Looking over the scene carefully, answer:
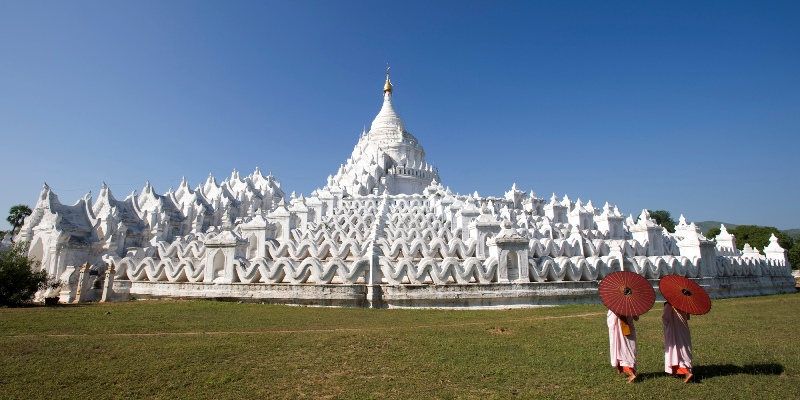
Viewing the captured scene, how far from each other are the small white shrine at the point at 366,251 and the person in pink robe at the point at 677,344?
8702 mm

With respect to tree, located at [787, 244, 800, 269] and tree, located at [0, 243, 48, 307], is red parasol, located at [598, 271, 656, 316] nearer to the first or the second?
tree, located at [0, 243, 48, 307]

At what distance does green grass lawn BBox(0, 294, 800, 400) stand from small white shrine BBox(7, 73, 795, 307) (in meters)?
3.16

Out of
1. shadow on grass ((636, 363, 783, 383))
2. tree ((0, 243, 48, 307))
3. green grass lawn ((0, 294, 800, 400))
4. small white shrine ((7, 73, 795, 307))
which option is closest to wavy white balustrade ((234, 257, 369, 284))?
small white shrine ((7, 73, 795, 307))

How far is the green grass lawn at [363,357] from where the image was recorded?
6.33 m

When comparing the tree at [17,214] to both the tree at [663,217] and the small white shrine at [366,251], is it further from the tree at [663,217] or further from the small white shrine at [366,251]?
the tree at [663,217]

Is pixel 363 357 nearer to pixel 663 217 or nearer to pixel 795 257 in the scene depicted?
pixel 795 257

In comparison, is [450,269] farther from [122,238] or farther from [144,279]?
[122,238]

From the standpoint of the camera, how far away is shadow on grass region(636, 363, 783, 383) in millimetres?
7021

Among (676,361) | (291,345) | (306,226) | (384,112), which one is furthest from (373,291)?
(384,112)

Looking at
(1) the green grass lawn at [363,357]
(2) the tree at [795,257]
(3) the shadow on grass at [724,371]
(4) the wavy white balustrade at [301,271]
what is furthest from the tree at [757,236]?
(3) the shadow on grass at [724,371]

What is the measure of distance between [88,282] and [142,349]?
Answer: 12.4 m

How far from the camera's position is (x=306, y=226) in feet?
91.1

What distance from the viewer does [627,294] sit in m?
6.96

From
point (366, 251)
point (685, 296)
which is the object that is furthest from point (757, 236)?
point (685, 296)
